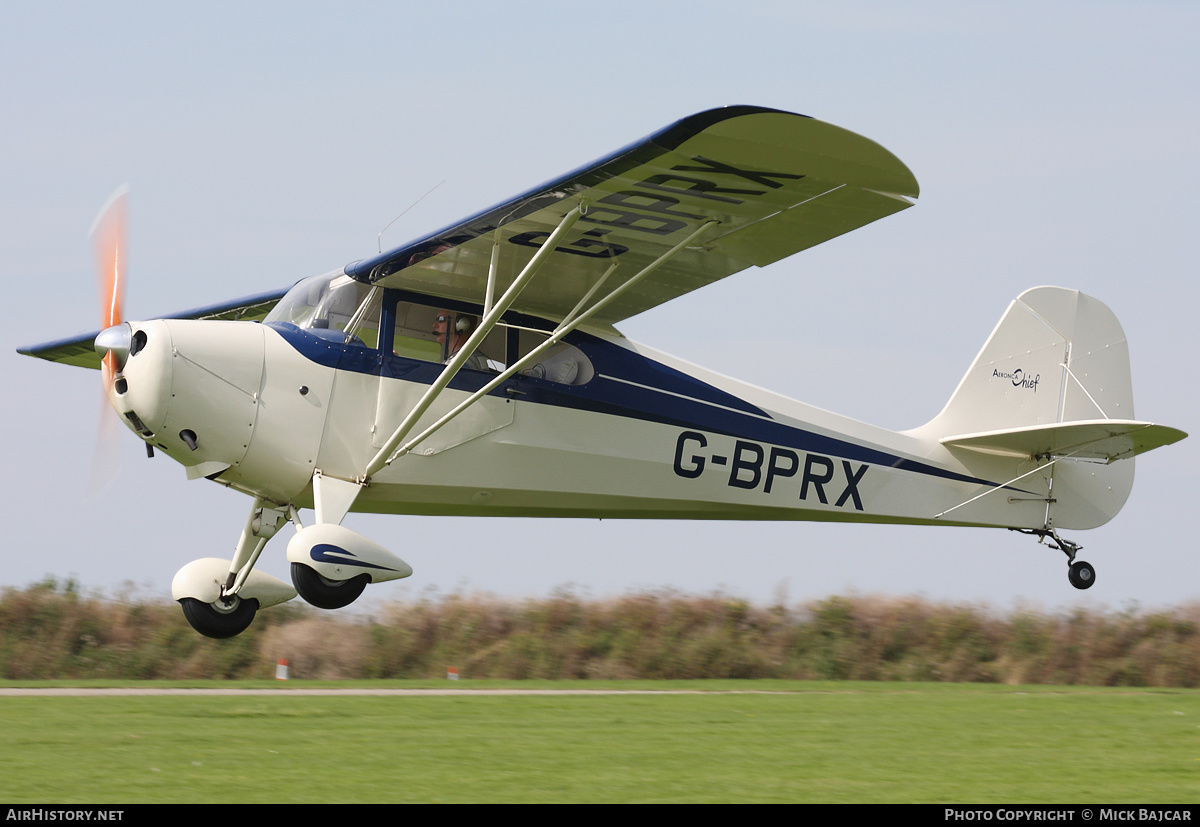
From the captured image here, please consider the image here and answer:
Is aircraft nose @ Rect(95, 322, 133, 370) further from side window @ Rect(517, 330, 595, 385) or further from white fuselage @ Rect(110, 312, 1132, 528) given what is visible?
side window @ Rect(517, 330, 595, 385)

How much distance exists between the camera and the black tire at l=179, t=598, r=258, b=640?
9.81 metres

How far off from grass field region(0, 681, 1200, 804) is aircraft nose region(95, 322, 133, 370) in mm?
2424

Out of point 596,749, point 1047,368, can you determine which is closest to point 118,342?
point 596,749

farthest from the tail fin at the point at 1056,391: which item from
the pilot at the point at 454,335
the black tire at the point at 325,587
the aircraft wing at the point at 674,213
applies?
the black tire at the point at 325,587

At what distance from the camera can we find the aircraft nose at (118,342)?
8.55 metres

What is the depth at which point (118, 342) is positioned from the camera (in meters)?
8.56

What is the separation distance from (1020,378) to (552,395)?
5191mm

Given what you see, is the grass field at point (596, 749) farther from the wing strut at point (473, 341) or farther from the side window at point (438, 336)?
the side window at point (438, 336)

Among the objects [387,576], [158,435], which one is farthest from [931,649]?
[158,435]

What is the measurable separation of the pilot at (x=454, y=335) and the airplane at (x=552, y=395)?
17mm

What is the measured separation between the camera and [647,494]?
10227 mm

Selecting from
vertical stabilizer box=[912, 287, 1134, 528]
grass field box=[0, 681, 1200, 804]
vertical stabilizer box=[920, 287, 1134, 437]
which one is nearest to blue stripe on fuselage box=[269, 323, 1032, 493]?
vertical stabilizer box=[912, 287, 1134, 528]

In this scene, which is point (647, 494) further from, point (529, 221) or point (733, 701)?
point (529, 221)

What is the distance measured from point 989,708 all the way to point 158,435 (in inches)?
256
